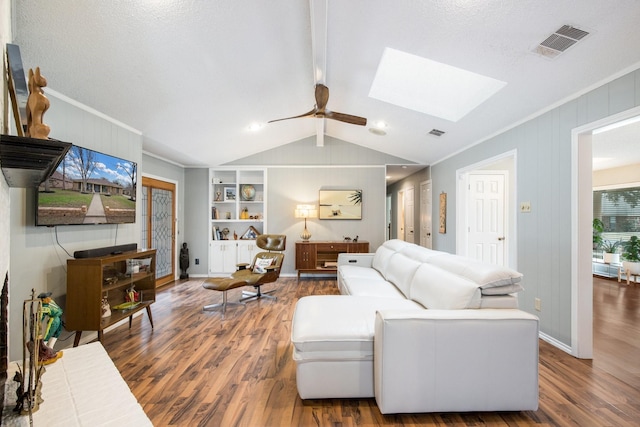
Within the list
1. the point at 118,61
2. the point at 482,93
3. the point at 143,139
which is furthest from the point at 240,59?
the point at 482,93

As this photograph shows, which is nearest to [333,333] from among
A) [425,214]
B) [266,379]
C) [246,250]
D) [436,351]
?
[436,351]

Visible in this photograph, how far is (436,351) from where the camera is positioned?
64.2 inches

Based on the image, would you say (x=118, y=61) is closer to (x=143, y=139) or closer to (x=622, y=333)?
(x=143, y=139)

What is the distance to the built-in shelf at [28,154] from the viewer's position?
36.6 inches

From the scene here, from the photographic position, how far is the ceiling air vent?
189 centimetres

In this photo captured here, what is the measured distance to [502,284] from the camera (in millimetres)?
1911

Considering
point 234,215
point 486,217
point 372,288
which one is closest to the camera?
point 372,288

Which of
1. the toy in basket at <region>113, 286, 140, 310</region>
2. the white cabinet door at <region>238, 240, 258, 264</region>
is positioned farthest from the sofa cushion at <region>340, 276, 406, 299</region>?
the white cabinet door at <region>238, 240, 258, 264</region>

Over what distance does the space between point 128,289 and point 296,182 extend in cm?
351

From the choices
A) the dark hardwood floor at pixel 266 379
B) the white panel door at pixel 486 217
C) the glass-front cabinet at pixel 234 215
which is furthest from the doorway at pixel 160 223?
the white panel door at pixel 486 217

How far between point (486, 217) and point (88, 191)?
5312 mm

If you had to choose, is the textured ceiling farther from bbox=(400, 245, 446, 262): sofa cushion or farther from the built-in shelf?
bbox=(400, 245, 446, 262): sofa cushion

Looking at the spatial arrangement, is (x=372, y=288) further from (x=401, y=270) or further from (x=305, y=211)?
(x=305, y=211)

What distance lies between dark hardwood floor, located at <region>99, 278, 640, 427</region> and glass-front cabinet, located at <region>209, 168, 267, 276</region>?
2.13m
